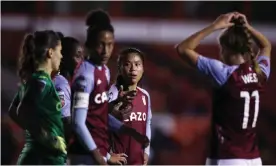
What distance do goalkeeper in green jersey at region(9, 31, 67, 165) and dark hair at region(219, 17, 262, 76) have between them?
1103 millimetres

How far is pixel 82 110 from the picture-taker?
4.91m

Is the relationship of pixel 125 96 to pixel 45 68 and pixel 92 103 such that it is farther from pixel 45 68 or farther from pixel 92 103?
pixel 45 68

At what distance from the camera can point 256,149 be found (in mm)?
5191

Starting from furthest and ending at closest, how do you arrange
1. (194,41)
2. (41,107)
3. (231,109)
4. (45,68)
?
(231,109)
(194,41)
(45,68)
(41,107)

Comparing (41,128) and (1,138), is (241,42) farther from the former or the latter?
(1,138)

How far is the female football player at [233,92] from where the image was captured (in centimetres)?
507

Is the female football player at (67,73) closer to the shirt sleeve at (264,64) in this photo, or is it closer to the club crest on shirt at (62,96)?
the club crest on shirt at (62,96)

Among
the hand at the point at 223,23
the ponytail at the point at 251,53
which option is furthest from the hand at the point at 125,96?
the ponytail at the point at 251,53

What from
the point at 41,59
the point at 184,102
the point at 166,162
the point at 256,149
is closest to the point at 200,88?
the point at 184,102

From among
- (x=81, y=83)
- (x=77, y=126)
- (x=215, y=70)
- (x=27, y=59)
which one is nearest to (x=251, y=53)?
(x=215, y=70)

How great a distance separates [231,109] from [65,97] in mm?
1089

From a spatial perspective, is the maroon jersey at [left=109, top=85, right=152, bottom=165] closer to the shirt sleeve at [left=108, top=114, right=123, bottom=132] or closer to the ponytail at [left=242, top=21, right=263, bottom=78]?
the shirt sleeve at [left=108, top=114, right=123, bottom=132]

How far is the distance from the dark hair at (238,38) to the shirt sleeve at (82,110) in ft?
3.06

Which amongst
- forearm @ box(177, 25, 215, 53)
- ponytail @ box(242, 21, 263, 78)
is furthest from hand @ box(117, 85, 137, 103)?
ponytail @ box(242, 21, 263, 78)
